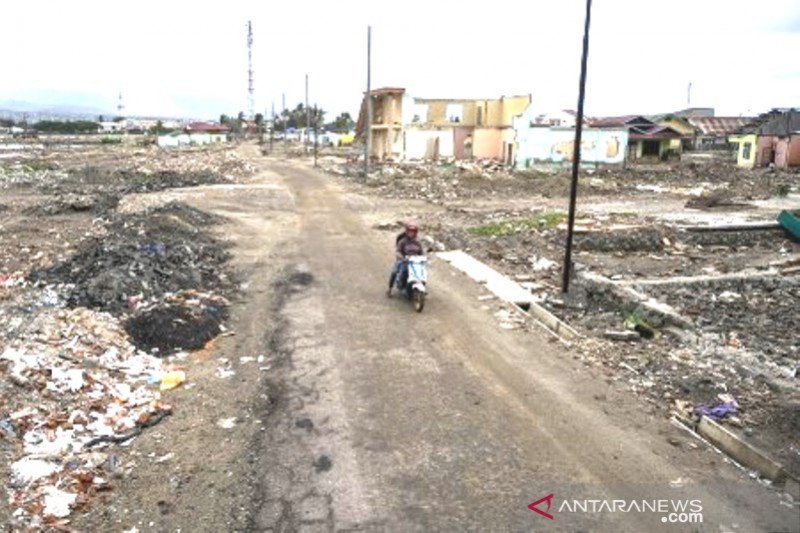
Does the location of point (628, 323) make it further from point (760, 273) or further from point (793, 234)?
point (793, 234)

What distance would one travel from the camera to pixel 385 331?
1005cm

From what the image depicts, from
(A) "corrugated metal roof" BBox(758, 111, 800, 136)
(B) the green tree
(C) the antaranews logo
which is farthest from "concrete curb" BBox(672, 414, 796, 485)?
(B) the green tree

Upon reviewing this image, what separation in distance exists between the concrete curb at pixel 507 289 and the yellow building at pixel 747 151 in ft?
146

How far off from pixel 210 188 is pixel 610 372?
25226 millimetres

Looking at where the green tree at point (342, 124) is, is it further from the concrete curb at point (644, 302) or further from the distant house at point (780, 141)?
the concrete curb at point (644, 302)

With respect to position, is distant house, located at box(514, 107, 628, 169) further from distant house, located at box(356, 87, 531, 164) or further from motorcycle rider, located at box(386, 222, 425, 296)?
motorcycle rider, located at box(386, 222, 425, 296)

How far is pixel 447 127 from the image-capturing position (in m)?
52.0

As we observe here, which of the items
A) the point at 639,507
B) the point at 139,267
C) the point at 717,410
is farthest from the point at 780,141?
the point at 639,507

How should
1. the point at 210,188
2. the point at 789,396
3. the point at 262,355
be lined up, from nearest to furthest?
the point at 789,396 < the point at 262,355 < the point at 210,188

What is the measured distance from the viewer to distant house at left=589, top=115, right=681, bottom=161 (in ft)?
175

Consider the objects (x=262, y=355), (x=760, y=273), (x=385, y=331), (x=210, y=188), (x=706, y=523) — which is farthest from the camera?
(x=210, y=188)

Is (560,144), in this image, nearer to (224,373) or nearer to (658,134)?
(658,134)

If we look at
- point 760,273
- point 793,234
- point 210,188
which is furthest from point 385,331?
point 210,188

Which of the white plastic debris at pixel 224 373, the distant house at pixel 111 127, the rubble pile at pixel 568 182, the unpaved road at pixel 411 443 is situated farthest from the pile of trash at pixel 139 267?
the distant house at pixel 111 127
